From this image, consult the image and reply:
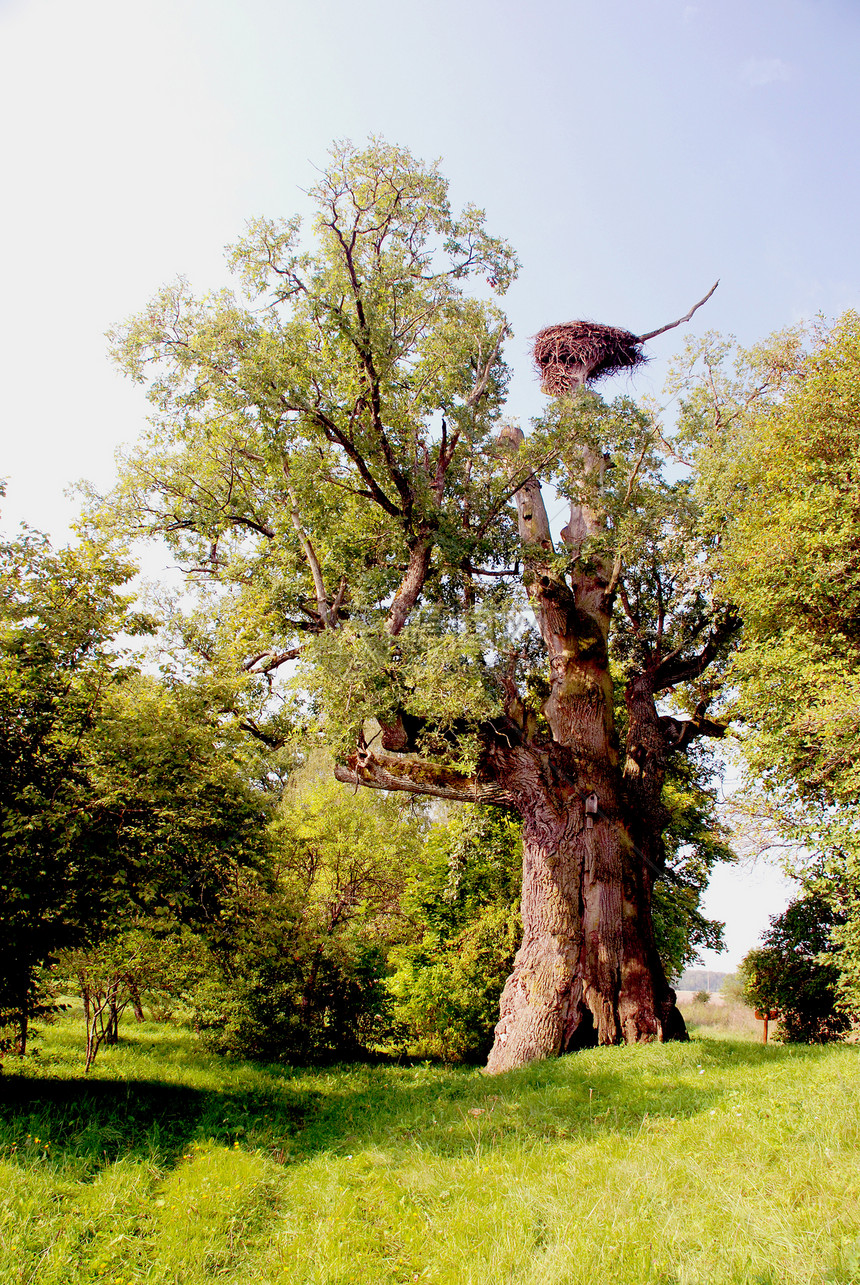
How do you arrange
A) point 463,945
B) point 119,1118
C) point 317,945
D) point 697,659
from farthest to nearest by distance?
1. point 463,945
2. point 697,659
3. point 317,945
4. point 119,1118

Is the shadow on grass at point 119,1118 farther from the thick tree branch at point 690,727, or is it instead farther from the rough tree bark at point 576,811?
the thick tree branch at point 690,727

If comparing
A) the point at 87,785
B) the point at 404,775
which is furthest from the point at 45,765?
the point at 404,775

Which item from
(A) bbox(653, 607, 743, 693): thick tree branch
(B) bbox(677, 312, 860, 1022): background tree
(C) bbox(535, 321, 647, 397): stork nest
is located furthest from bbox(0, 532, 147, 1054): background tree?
(C) bbox(535, 321, 647, 397): stork nest

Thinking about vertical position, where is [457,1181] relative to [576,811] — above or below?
below

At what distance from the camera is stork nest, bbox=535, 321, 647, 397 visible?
1293 cm

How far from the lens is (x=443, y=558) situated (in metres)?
10.6

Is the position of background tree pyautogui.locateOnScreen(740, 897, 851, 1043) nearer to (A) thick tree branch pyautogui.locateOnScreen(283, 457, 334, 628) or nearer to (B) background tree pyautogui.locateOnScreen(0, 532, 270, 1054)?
(A) thick tree branch pyautogui.locateOnScreen(283, 457, 334, 628)

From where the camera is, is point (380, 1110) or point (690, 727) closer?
point (380, 1110)

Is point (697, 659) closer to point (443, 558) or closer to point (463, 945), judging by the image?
point (443, 558)

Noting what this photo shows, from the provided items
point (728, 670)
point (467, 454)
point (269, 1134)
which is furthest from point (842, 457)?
point (269, 1134)

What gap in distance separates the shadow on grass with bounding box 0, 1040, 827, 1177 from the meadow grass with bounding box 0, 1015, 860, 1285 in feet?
0.11

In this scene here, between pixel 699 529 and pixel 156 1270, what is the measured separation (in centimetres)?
1032

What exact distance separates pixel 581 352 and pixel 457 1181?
12.9 meters

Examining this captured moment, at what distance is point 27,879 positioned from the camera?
5898 mm
